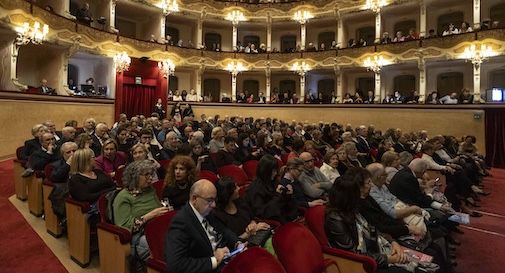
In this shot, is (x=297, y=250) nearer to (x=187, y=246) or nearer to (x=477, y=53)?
(x=187, y=246)

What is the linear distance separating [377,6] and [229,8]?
7625mm

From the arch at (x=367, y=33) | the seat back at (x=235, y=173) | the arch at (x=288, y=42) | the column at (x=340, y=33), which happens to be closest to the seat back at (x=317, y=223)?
the seat back at (x=235, y=173)

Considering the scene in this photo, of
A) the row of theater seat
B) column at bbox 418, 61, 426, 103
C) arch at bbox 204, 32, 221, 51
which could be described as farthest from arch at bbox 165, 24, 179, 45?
the row of theater seat

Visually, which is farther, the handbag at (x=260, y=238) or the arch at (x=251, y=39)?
the arch at (x=251, y=39)

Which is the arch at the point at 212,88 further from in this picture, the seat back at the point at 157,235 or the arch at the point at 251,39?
the seat back at the point at 157,235

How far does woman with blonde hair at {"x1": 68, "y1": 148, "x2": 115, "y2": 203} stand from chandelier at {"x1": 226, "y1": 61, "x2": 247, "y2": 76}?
15511 millimetres

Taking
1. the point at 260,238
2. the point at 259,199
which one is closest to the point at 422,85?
the point at 259,199

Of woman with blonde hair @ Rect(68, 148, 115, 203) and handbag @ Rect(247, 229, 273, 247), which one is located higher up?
woman with blonde hair @ Rect(68, 148, 115, 203)

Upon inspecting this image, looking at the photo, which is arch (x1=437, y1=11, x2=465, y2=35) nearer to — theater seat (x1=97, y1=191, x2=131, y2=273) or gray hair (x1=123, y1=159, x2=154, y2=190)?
gray hair (x1=123, y1=159, x2=154, y2=190)

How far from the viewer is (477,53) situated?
12797mm

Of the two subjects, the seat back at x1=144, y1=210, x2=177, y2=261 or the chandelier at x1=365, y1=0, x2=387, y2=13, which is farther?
the chandelier at x1=365, y1=0, x2=387, y2=13

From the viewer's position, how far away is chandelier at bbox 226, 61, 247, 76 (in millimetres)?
18344

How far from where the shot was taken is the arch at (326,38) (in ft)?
64.5

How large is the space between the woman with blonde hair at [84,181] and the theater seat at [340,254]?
198 centimetres
